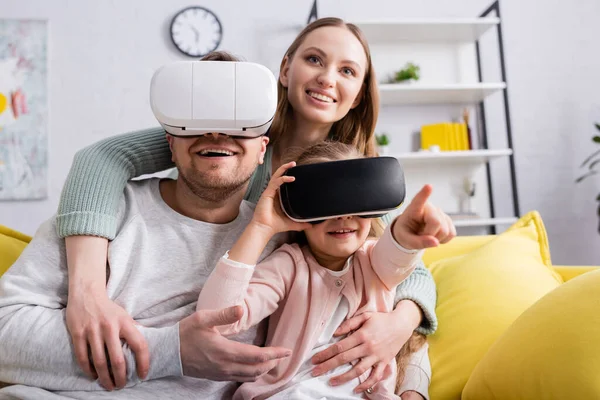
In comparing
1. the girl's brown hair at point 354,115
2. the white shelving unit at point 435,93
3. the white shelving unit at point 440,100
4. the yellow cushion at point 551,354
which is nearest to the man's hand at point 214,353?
the yellow cushion at point 551,354

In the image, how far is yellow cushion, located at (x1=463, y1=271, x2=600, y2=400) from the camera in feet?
2.69

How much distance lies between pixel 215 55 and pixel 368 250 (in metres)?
0.53

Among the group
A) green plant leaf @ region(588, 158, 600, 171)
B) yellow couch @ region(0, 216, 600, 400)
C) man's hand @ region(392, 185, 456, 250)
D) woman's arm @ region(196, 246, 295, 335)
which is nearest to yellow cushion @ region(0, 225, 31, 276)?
yellow couch @ region(0, 216, 600, 400)

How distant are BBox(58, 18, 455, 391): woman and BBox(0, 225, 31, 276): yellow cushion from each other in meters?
0.29

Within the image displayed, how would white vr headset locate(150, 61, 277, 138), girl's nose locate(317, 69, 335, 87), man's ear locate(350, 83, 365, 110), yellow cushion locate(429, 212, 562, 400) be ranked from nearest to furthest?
white vr headset locate(150, 61, 277, 138), yellow cushion locate(429, 212, 562, 400), girl's nose locate(317, 69, 335, 87), man's ear locate(350, 83, 365, 110)

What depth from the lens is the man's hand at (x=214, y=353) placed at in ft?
2.97

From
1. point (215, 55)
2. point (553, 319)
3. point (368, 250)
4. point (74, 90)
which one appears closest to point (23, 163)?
point (74, 90)

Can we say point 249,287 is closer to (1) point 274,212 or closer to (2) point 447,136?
(1) point 274,212

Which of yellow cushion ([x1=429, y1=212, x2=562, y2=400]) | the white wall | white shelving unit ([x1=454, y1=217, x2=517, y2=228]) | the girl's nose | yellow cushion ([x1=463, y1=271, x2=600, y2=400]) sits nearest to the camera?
yellow cushion ([x1=463, y1=271, x2=600, y2=400])

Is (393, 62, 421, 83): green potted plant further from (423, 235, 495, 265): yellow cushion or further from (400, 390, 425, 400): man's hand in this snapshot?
(400, 390, 425, 400): man's hand

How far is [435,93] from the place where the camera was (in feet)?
10.6

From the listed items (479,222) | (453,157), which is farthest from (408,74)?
(479,222)

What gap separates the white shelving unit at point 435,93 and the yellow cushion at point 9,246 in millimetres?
2171

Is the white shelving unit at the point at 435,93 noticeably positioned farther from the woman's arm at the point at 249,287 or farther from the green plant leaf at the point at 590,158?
the woman's arm at the point at 249,287
